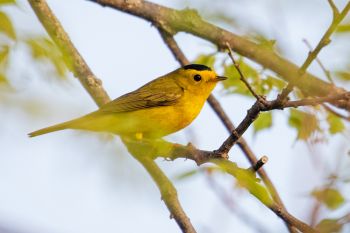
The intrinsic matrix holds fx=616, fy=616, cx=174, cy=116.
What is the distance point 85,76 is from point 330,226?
322 cm

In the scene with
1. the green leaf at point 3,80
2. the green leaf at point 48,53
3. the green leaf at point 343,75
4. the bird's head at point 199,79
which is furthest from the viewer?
the bird's head at point 199,79

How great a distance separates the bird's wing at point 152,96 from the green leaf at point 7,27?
7.82 feet

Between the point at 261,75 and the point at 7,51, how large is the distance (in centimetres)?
273

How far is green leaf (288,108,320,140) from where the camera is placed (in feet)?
11.6

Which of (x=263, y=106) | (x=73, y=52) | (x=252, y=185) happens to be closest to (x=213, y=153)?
(x=263, y=106)

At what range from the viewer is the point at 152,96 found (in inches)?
249

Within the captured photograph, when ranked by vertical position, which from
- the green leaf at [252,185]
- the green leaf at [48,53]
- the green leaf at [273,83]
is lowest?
the green leaf at [252,185]

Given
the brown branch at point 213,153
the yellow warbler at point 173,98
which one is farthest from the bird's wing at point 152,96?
the brown branch at point 213,153

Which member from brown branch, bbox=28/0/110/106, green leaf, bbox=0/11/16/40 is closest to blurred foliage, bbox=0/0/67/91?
green leaf, bbox=0/11/16/40

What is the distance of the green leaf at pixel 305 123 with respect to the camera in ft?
11.6

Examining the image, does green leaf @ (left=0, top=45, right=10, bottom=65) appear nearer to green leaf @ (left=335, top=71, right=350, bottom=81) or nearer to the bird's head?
green leaf @ (left=335, top=71, right=350, bottom=81)

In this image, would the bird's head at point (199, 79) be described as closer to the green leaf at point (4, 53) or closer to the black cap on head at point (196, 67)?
the black cap on head at point (196, 67)

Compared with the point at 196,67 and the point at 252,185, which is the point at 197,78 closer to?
the point at 196,67

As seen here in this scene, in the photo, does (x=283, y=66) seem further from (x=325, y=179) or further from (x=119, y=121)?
(x=119, y=121)
